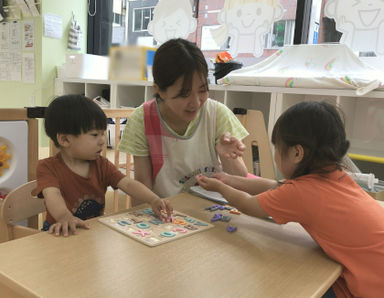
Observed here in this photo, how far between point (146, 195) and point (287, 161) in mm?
382

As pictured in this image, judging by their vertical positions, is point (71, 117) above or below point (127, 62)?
below

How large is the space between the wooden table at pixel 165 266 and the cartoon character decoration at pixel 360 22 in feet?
5.50

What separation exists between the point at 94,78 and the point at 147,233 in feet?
7.89

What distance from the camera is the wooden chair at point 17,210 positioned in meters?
1.06

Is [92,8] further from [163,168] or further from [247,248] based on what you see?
[247,248]

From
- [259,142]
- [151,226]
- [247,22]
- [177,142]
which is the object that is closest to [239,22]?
[247,22]

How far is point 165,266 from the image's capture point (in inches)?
23.6

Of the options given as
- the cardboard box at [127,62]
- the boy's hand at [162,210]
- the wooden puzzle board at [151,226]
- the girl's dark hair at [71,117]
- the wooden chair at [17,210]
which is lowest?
the wooden chair at [17,210]

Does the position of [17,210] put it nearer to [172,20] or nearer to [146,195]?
[146,195]

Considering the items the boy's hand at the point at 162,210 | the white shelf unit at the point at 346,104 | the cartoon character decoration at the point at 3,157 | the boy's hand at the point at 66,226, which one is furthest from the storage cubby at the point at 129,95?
the boy's hand at the point at 66,226

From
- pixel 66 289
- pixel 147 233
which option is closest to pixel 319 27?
pixel 147 233

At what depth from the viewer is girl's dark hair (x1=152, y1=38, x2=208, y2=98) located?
39.5 inches

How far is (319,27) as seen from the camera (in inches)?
93.3

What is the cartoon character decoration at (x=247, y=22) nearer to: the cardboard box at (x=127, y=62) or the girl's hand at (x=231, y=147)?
the girl's hand at (x=231, y=147)
